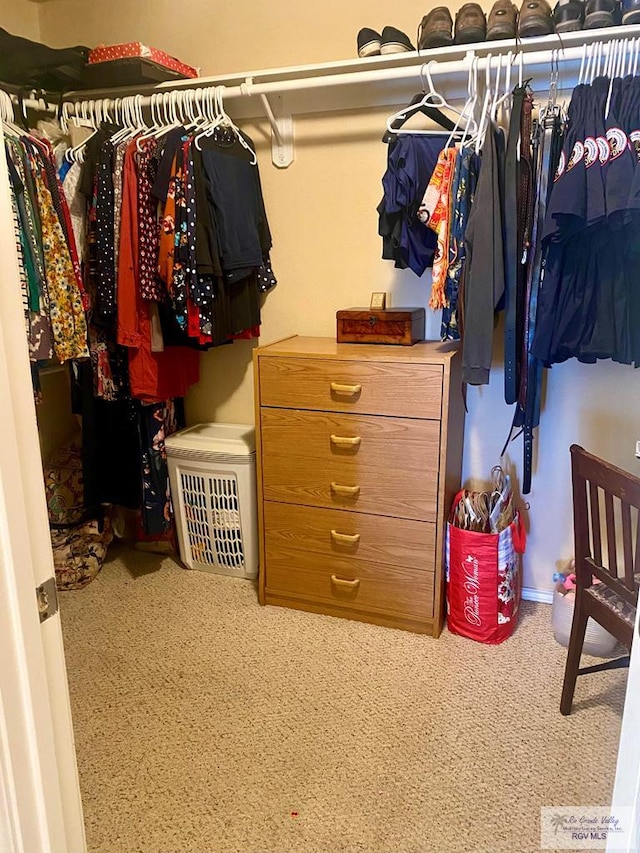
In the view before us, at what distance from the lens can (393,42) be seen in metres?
2.09

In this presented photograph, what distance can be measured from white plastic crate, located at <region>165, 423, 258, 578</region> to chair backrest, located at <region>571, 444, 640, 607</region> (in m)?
1.28

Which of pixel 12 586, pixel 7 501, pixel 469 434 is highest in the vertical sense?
pixel 7 501

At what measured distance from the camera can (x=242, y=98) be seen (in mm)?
2486

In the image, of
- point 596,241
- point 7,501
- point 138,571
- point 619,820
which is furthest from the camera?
point 138,571

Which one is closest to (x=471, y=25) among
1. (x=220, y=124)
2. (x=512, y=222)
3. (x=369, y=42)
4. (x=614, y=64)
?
(x=369, y=42)

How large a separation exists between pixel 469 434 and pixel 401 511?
1.60ft

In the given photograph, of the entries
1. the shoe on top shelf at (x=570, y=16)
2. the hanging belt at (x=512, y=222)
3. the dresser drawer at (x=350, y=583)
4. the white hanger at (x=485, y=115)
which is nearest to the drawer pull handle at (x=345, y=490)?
the dresser drawer at (x=350, y=583)

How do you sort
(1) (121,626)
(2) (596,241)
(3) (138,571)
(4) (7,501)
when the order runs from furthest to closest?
(3) (138,571), (1) (121,626), (2) (596,241), (4) (7,501)

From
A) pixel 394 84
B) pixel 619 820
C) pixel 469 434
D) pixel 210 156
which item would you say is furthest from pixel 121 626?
pixel 394 84

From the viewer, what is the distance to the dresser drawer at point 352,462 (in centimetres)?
219

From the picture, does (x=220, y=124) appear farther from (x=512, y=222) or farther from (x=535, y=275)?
(x=535, y=275)

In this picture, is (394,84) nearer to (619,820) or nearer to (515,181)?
(515,181)

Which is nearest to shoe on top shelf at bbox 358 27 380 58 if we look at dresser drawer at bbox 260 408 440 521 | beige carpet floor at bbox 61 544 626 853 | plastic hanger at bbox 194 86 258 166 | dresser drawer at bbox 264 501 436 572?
plastic hanger at bbox 194 86 258 166

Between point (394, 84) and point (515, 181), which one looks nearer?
point (515, 181)
